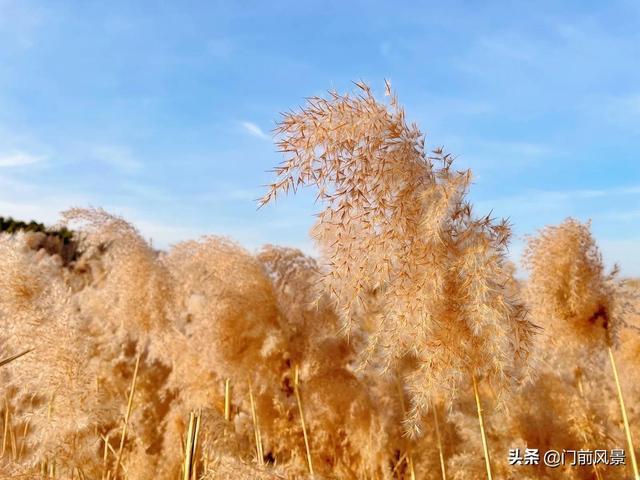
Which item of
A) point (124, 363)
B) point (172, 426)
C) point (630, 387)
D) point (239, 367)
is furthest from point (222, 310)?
point (630, 387)

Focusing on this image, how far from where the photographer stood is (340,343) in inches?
177

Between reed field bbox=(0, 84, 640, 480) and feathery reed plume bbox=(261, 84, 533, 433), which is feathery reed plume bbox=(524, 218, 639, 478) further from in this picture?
feathery reed plume bbox=(261, 84, 533, 433)

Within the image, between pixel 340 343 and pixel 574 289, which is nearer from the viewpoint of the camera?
pixel 574 289

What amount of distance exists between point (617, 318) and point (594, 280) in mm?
291

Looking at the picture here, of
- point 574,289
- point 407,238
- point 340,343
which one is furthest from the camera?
point 340,343

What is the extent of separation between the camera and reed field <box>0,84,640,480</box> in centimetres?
237

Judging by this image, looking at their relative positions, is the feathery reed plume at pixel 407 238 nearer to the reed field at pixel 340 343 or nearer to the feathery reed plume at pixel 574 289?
the reed field at pixel 340 343

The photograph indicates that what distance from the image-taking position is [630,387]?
5805mm

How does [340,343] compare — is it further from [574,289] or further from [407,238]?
[407,238]

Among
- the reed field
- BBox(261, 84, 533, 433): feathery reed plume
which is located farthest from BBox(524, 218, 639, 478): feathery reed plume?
BBox(261, 84, 533, 433): feathery reed plume

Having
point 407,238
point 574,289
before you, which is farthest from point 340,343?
point 407,238

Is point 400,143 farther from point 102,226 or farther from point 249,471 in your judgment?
point 102,226

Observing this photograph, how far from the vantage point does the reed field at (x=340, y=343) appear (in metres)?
2.37

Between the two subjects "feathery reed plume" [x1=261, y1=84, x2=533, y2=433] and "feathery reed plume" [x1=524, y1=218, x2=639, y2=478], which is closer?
"feathery reed plume" [x1=261, y1=84, x2=533, y2=433]
